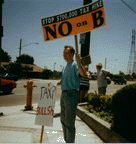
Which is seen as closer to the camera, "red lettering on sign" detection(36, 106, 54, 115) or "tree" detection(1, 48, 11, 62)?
"red lettering on sign" detection(36, 106, 54, 115)

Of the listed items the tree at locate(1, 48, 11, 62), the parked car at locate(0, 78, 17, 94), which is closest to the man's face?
the parked car at locate(0, 78, 17, 94)

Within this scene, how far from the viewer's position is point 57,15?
329 centimetres

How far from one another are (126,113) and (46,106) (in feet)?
4.75

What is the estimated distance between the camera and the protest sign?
298cm

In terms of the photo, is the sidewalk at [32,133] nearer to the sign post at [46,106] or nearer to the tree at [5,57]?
the sign post at [46,106]

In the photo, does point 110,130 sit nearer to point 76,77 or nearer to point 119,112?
point 119,112

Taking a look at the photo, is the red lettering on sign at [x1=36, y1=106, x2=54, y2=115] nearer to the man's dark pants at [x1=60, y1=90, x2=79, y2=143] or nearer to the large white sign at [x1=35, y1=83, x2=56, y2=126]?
the large white sign at [x1=35, y1=83, x2=56, y2=126]

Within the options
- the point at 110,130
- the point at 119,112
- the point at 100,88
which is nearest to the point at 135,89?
the point at 119,112

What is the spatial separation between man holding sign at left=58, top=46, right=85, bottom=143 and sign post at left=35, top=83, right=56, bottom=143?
0.25m

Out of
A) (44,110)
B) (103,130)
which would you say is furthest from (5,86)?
(103,130)

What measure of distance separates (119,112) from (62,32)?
2027 mm

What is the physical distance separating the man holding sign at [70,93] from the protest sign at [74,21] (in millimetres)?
729

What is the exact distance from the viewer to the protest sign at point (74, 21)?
2.98 m

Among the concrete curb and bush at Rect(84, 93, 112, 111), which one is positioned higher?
bush at Rect(84, 93, 112, 111)
